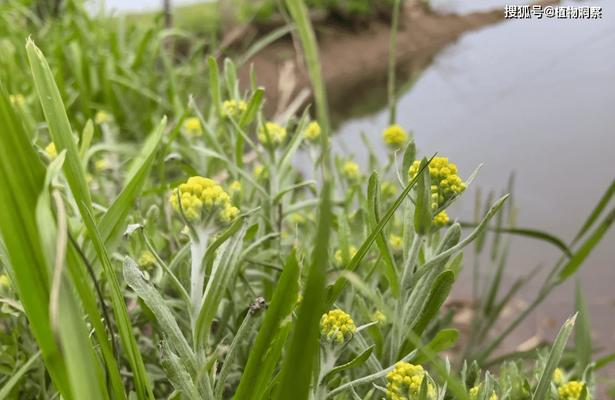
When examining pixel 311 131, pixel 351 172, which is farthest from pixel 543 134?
pixel 311 131

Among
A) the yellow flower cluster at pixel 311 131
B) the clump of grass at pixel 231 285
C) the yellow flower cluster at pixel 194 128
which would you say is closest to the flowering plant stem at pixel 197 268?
the clump of grass at pixel 231 285

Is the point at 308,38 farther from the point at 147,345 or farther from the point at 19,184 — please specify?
the point at 147,345

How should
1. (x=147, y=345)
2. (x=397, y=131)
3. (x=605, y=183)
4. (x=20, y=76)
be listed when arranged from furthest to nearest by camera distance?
(x=605, y=183) → (x=20, y=76) → (x=397, y=131) → (x=147, y=345)

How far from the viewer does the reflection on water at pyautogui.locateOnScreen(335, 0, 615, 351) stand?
1.70 meters

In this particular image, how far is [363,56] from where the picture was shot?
4.29m

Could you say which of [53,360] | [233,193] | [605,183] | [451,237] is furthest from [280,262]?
[605,183]

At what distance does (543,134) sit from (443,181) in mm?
1840

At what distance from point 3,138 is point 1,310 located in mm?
223

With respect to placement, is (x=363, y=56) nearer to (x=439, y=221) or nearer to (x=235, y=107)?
(x=235, y=107)

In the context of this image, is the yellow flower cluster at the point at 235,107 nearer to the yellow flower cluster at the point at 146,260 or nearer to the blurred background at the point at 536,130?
the yellow flower cluster at the point at 146,260

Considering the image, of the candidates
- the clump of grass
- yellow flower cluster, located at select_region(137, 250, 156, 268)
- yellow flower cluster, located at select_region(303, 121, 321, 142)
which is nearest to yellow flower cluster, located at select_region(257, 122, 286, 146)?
the clump of grass

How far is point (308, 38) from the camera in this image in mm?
266

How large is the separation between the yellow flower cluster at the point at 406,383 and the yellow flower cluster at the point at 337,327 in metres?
0.04

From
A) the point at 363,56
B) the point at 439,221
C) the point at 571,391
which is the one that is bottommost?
the point at 363,56
